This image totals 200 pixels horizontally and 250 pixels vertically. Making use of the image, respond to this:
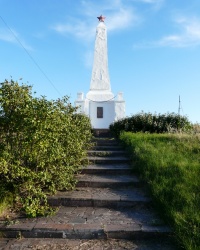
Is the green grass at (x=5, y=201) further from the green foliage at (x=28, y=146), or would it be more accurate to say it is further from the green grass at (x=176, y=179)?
the green grass at (x=176, y=179)

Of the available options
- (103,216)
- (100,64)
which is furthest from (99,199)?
(100,64)

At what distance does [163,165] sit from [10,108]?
11.8ft

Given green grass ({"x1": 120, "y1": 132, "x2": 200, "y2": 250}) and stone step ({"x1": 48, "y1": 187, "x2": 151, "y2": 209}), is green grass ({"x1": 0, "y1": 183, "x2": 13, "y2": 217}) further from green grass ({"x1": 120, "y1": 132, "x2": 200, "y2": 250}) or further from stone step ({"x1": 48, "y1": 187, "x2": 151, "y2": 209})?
green grass ({"x1": 120, "y1": 132, "x2": 200, "y2": 250})

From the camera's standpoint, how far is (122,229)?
4.93 metres

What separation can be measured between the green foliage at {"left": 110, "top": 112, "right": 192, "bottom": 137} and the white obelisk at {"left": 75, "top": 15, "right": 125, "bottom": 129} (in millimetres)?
6434

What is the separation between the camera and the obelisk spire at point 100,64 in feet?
77.2

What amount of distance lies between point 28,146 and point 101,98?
17372mm

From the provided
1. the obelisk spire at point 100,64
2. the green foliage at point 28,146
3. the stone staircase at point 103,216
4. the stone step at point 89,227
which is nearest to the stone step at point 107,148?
the stone staircase at point 103,216

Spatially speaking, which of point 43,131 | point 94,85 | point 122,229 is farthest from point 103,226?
point 94,85

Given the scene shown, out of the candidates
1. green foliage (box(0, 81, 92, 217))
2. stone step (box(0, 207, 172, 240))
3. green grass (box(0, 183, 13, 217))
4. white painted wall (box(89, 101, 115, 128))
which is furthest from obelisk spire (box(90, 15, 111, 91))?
stone step (box(0, 207, 172, 240))

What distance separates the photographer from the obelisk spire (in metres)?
23.5

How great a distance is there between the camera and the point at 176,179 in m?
6.37

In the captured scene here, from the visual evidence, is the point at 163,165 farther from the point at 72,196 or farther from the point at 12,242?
the point at 12,242

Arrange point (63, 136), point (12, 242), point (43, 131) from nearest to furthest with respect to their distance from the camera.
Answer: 1. point (12, 242)
2. point (43, 131)
3. point (63, 136)
